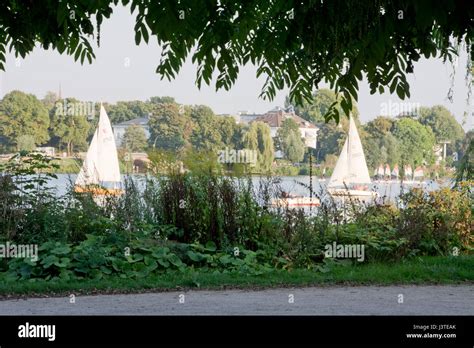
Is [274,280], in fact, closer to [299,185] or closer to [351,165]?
[299,185]

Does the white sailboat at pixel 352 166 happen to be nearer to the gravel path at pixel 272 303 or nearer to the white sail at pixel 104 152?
the white sail at pixel 104 152

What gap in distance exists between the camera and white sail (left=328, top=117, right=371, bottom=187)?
2712 cm

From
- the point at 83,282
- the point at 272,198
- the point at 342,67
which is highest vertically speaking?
the point at 342,67

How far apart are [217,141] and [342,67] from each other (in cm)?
2376

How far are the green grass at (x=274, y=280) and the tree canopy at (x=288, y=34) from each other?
518 cm

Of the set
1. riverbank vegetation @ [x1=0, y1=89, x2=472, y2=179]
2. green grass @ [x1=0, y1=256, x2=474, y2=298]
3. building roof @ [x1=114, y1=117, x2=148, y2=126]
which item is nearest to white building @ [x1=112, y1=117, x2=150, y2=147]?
building roof @ [x1=114, y1=117, x2=148, y2=126]

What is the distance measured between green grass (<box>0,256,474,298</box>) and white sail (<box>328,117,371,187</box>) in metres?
15.6

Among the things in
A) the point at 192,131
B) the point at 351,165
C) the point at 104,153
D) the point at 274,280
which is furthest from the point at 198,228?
the point at 351,165

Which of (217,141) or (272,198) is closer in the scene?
(272,198)

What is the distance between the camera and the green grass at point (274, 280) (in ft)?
29.2

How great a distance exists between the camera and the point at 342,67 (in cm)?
339
